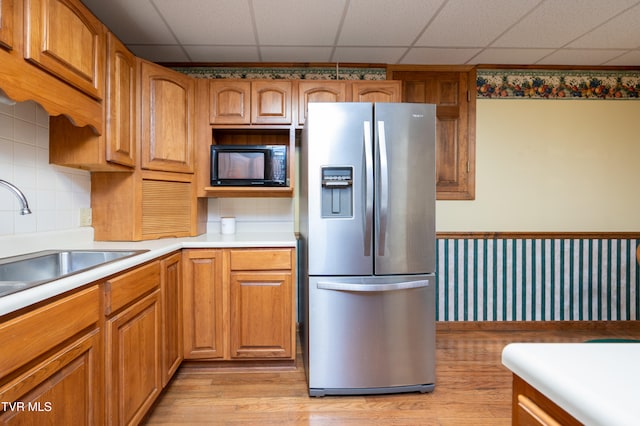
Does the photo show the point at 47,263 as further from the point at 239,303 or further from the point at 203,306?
the point at 239,303

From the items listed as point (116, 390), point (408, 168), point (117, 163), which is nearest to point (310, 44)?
point (408, 168)

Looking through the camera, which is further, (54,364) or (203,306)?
(203,306)

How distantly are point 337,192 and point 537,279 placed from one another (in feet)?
7.27

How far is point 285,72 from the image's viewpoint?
3.02 m

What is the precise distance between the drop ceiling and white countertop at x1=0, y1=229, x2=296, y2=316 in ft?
4.57

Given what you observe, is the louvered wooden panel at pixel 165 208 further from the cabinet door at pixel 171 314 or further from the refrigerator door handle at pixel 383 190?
the refrigerator door handle at pixel 383 190

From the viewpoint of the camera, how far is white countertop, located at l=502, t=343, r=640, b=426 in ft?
1.32

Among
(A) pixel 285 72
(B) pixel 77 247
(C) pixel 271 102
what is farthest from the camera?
(A) pixel 285 72

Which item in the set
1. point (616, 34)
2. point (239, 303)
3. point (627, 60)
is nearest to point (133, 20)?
point (239, 303)

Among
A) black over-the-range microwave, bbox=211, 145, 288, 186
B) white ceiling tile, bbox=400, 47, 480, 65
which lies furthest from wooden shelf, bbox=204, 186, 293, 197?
white ceiling tile, bbox=400, 47, 480, 65

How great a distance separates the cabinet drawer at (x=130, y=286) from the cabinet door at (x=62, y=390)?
13cm

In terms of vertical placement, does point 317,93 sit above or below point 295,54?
below

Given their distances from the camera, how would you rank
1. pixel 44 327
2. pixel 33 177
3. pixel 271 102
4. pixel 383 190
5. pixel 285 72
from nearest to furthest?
pixel 44 327 → pixel 33 177 → pixel 383 190 → pixel 271 102 → pixel 285 72

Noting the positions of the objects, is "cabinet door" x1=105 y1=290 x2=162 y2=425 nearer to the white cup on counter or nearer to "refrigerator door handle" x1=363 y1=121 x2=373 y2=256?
the white cup on counter
